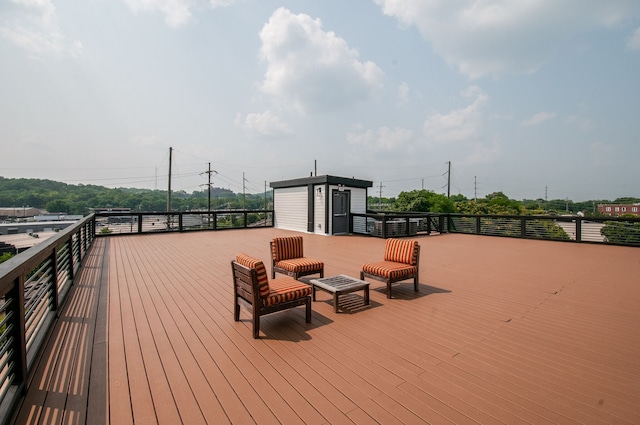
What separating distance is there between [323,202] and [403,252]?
7.10m

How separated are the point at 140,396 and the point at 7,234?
24.5 m

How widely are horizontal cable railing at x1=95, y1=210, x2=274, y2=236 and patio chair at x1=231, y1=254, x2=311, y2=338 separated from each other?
975 centimetres

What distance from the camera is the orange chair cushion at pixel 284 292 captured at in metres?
2.98

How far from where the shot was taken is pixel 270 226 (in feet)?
48.1

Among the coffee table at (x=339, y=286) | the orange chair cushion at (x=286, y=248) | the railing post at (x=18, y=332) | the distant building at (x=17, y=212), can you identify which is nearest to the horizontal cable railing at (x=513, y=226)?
the orange chair cushion at (x=286, y=248)

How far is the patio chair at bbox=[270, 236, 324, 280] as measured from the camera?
14.5ft

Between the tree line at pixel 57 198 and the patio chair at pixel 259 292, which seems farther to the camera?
the tree line at pixel 57 198

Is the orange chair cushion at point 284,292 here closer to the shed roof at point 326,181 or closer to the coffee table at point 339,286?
the coffee table at point 339,286

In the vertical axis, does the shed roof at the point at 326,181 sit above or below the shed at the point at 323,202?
above

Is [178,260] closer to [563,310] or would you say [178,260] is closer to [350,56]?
[563,310]

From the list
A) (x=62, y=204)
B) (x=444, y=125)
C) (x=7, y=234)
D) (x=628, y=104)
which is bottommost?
(x=7, y=234)

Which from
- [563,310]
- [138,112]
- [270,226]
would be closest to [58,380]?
[563,310]

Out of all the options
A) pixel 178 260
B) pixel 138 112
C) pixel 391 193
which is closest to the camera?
pixel 178 260

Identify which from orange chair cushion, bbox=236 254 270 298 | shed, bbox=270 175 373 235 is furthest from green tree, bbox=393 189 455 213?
orange chair cushion, bbox=236 254 270 298
